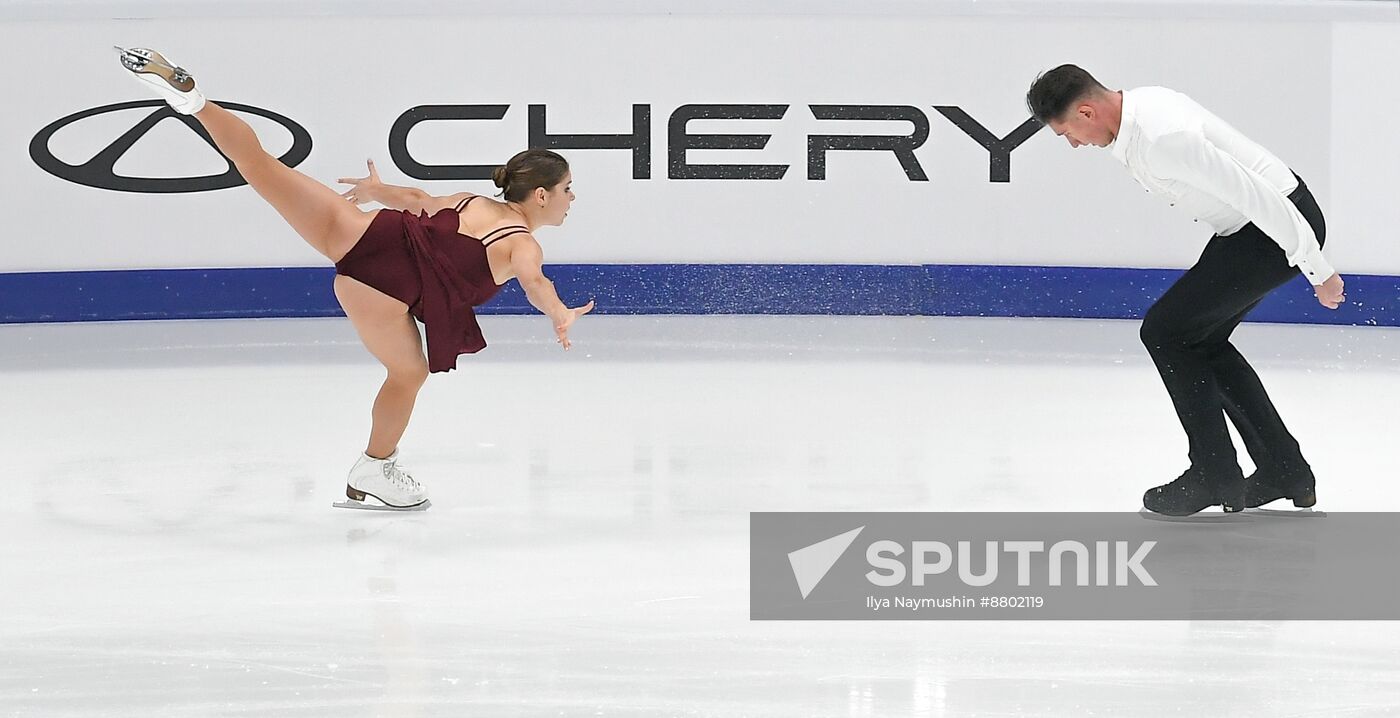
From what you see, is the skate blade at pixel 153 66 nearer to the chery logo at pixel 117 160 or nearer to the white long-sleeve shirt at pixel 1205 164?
the white long-sleeve shirt at pixel 1205 164

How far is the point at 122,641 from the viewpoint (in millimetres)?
2949

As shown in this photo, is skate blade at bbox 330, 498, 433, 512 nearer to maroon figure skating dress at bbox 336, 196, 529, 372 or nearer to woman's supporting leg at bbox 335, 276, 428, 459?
woman's supporting leg at bbox 335, 276, 428, 459

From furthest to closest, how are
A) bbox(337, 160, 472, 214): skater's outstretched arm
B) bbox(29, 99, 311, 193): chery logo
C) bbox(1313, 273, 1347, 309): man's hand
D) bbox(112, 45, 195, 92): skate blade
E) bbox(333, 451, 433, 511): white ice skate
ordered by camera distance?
1. bbox(29, 99, 311, 193): chery logo
2. bbox(337, 160, 472, 214): skater's outstretched arm
3. bbox(333, 451, 433, 511): white ice skate
4. bbox(112, 45, 195, 92): skate blade
5. bbox(1313, 273, 1347, 309): man's hand

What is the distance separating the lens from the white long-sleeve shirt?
3568mm

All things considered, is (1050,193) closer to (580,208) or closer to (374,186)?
(580,208)

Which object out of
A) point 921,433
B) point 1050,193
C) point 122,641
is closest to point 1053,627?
point 122,641

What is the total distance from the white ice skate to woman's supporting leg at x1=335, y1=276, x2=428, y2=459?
0.03 m

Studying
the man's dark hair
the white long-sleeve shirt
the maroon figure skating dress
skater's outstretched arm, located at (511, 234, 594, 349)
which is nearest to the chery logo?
the maroon figure skating dress

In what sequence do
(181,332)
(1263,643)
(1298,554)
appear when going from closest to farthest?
(1263,643)
(1298,554)
(181,332)

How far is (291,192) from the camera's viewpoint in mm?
3867

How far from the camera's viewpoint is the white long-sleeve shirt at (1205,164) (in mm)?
3568

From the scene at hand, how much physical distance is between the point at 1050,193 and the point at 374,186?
3.75 meters

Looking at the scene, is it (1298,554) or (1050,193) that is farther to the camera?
(1050,193)

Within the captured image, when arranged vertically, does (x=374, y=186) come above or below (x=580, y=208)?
below
